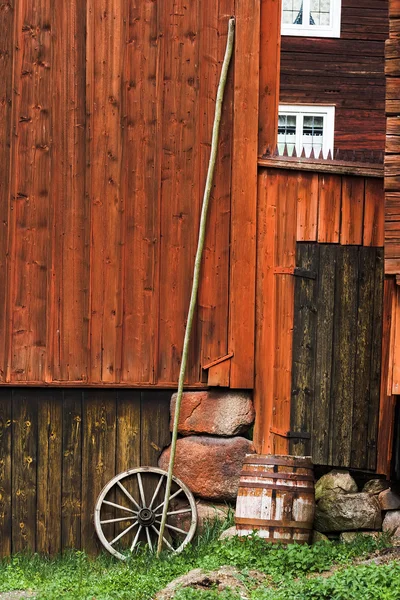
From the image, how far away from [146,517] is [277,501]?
1334 millimetres

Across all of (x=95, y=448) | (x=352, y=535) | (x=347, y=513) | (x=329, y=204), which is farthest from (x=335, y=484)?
(x=329, y=204)

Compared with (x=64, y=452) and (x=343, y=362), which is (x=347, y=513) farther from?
(x=64, y=452)

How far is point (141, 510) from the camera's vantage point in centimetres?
901

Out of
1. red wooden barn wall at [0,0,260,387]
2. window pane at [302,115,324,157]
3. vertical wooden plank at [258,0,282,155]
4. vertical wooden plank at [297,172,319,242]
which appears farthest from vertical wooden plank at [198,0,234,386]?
window pane at [302,115,324,157]

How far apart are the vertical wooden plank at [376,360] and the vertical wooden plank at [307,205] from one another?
1.87ft

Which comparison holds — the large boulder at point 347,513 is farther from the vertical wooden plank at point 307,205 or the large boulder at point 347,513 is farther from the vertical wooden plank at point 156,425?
the vertical wooden plank at point 307,205

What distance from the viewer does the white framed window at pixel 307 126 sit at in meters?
15.5

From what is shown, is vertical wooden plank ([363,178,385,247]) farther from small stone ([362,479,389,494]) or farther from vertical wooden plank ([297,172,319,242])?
small stone ([362,479,389,494])

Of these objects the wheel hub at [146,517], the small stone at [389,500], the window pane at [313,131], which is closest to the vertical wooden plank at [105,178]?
the wheel hub at [146,517]

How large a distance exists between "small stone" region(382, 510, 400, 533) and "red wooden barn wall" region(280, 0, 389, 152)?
7.56 m

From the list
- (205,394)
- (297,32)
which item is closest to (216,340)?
(205,394)

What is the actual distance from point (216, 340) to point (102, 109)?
2.10m

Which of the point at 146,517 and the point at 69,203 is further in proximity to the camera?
the point at 69,203

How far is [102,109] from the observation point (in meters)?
9.17
